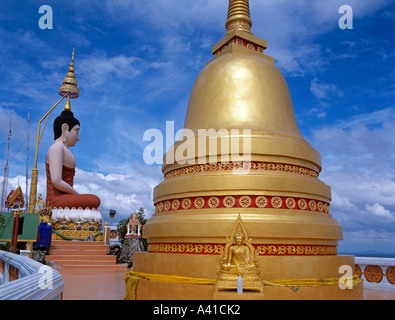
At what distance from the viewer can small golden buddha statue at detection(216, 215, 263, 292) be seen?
5.16m

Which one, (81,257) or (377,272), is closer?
(377,272)

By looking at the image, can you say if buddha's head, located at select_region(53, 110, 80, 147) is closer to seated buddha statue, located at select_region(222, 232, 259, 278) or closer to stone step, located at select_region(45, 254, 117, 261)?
stone step, located at select_region(45, 254, 117, 261)

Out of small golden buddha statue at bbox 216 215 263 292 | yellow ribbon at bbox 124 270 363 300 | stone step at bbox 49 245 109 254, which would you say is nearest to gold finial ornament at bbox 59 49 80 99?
stone step at bbox 49 245 109 254

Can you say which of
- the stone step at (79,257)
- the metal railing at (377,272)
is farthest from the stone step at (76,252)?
the metal railing at (377,272)

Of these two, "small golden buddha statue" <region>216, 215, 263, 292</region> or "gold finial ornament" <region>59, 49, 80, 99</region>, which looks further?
"gold finial ornament" <region>59, 49, 80, 99</region>

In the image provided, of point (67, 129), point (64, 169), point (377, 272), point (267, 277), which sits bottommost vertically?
point (377, 272)

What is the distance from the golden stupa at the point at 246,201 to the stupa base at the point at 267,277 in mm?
15

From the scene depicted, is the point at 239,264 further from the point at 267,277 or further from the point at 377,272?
the point at 377,272

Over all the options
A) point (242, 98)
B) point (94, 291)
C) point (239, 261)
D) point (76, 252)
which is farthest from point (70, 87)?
point (239, 261)

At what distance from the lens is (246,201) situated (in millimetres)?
6070

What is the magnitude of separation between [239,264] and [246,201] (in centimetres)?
116
